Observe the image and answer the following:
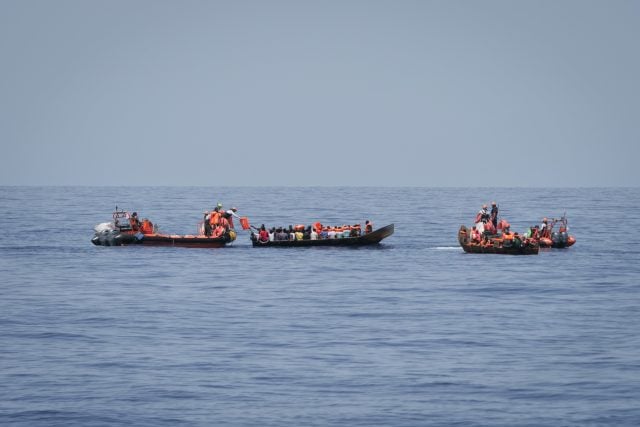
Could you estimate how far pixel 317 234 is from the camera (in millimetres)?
69375

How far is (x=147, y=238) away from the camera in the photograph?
236ft

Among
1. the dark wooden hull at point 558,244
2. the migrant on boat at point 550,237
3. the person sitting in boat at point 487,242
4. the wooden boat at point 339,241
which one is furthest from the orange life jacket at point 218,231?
the dark wooden hull at point 558,244

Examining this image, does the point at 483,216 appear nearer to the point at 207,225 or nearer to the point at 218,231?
the point at 218,231

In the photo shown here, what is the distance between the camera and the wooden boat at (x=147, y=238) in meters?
70.1

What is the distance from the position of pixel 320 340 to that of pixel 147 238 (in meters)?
36.4

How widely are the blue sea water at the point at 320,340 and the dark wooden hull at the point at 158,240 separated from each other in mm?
3669

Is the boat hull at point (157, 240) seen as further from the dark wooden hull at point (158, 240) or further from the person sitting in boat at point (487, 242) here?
the person sitting in boat at point (487, 242)

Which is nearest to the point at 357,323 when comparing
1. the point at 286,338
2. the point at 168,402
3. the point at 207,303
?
the point at 286,338

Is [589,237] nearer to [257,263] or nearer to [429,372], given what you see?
[257,263]

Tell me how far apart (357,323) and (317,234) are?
28447 millimetres

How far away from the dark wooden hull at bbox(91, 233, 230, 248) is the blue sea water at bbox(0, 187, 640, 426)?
367cm

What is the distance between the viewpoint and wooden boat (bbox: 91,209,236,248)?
70125mm

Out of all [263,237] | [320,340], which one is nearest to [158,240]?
[263,237]

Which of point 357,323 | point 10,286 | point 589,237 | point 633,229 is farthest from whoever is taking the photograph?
point 633,229
